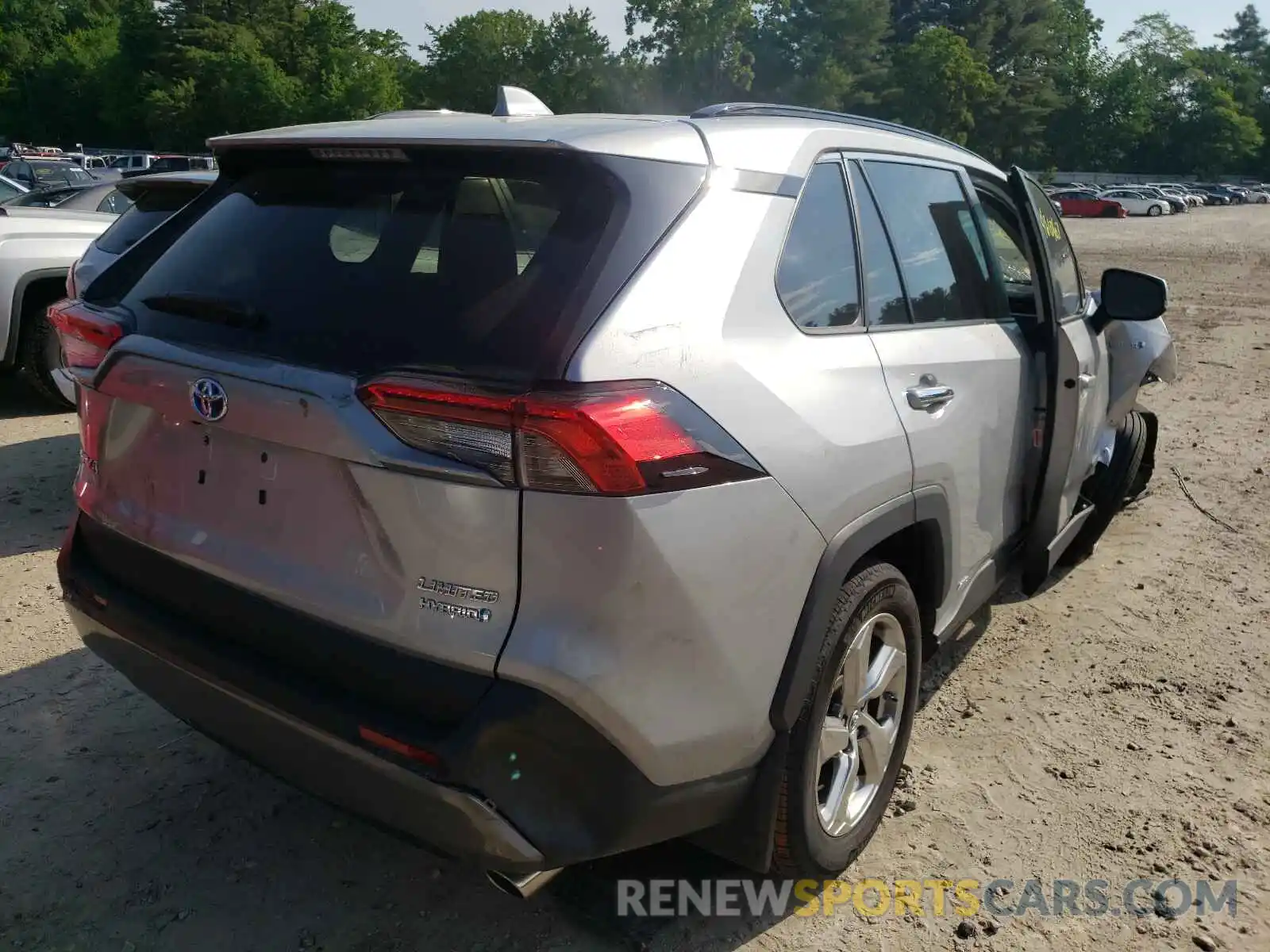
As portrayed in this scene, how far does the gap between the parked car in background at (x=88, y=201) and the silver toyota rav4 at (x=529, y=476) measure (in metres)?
7.41

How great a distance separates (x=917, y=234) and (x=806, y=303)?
0.85 m

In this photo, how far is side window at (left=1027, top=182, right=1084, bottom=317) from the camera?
11.9 ft

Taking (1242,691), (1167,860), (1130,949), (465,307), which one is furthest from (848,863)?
(1242,691)

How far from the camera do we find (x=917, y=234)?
9.80 feet

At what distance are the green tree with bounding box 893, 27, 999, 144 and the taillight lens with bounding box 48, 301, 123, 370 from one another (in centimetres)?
8184

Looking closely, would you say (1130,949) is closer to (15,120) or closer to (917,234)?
(917,234)

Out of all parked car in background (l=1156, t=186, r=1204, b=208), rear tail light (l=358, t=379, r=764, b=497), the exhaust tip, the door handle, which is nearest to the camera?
rear tail light (l=358, t=379, r=764, b=497)

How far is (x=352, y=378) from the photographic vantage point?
191 centimetres

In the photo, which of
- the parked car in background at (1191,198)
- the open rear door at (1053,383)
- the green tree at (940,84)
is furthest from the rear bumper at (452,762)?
the green tree at (940,84)

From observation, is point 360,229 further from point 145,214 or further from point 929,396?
point 145,214

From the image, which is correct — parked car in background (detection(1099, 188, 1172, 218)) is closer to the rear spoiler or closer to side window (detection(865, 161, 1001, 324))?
the rear spoiler

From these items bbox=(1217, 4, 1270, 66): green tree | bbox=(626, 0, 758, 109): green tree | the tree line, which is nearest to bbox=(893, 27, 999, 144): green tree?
the tree line

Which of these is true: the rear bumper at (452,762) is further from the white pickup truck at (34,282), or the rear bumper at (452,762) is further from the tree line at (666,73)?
the tree line at (666,73)

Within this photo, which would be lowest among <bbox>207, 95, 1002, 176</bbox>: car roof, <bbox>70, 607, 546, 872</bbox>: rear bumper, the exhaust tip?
the exhaust tip
